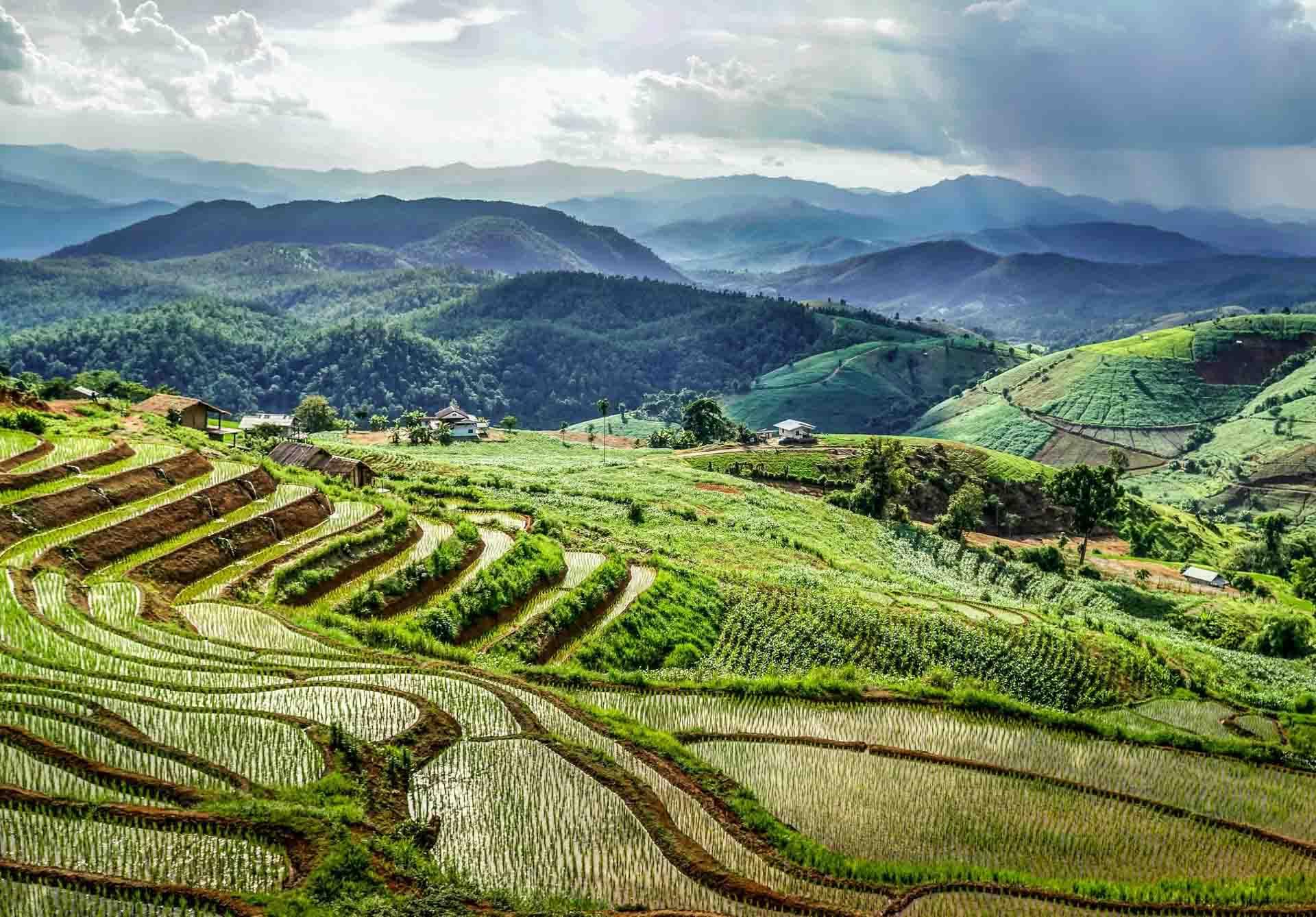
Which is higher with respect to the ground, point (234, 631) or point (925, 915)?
point (234, 631)

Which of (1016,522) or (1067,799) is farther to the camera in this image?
(1016,522)

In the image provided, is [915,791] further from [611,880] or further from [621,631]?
[621,631]

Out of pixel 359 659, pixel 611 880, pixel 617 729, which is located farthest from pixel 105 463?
pixel 611 880

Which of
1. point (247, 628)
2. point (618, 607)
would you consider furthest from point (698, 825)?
point (618, 607)

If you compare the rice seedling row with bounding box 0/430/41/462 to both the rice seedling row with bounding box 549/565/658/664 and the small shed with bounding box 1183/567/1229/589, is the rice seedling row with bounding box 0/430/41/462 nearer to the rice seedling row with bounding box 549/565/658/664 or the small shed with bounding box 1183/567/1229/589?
the rice seedling row with bounding box 549/565/658/664

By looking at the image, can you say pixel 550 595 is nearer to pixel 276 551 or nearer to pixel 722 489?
pixel 276 551

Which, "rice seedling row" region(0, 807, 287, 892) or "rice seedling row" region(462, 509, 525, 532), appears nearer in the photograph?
"rice seedling row" region(0, 807, 287, 892)

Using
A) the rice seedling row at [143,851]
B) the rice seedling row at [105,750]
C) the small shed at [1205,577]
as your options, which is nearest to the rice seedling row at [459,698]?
the rice seedling row at [105,750]

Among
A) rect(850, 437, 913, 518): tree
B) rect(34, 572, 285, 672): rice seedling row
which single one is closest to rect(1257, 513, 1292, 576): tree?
rect(850, 437, 913, 518): tree
